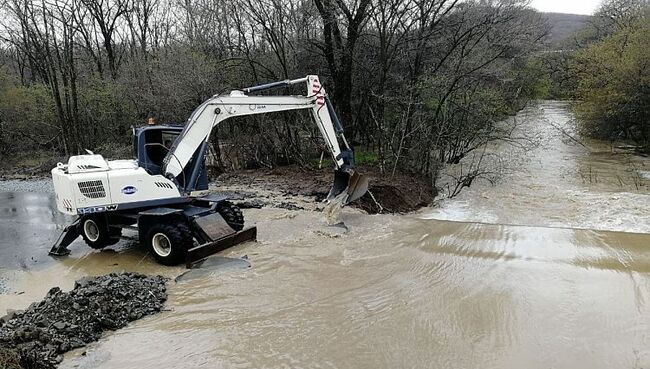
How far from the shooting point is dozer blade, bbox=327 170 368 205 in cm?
1223

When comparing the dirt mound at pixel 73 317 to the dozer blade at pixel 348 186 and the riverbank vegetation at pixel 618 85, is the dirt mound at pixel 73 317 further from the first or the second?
the riverbank vegetation at pixel 618 85

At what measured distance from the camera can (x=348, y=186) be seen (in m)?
12.3

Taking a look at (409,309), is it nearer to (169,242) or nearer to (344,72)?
(169,242)

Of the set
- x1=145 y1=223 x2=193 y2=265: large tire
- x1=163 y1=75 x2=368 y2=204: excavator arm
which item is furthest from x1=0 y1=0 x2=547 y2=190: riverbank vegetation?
x1=145 y1=223 x2=193 y2=265: large tire

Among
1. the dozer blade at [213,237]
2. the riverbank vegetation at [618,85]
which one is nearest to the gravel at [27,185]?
the dozer blade at [213,237]

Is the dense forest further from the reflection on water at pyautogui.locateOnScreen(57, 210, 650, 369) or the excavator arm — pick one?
the reflection on water at pyautogui.locateOnScreen(57, 210, 650, 369)

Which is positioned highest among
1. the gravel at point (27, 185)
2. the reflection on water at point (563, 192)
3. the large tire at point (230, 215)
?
the large tire at point (230, 215)

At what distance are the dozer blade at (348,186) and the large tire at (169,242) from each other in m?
4.08

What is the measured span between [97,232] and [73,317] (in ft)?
12.6

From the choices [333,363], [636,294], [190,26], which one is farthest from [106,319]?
[190,26]

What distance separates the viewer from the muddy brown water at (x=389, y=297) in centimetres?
611

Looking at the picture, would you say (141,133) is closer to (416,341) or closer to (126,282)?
(126,282)

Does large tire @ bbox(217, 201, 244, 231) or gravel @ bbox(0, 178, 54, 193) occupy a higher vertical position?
large tire @ bbox(217, 201, 244, 231)

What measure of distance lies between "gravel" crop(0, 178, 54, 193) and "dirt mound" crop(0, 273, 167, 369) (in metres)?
12.0
